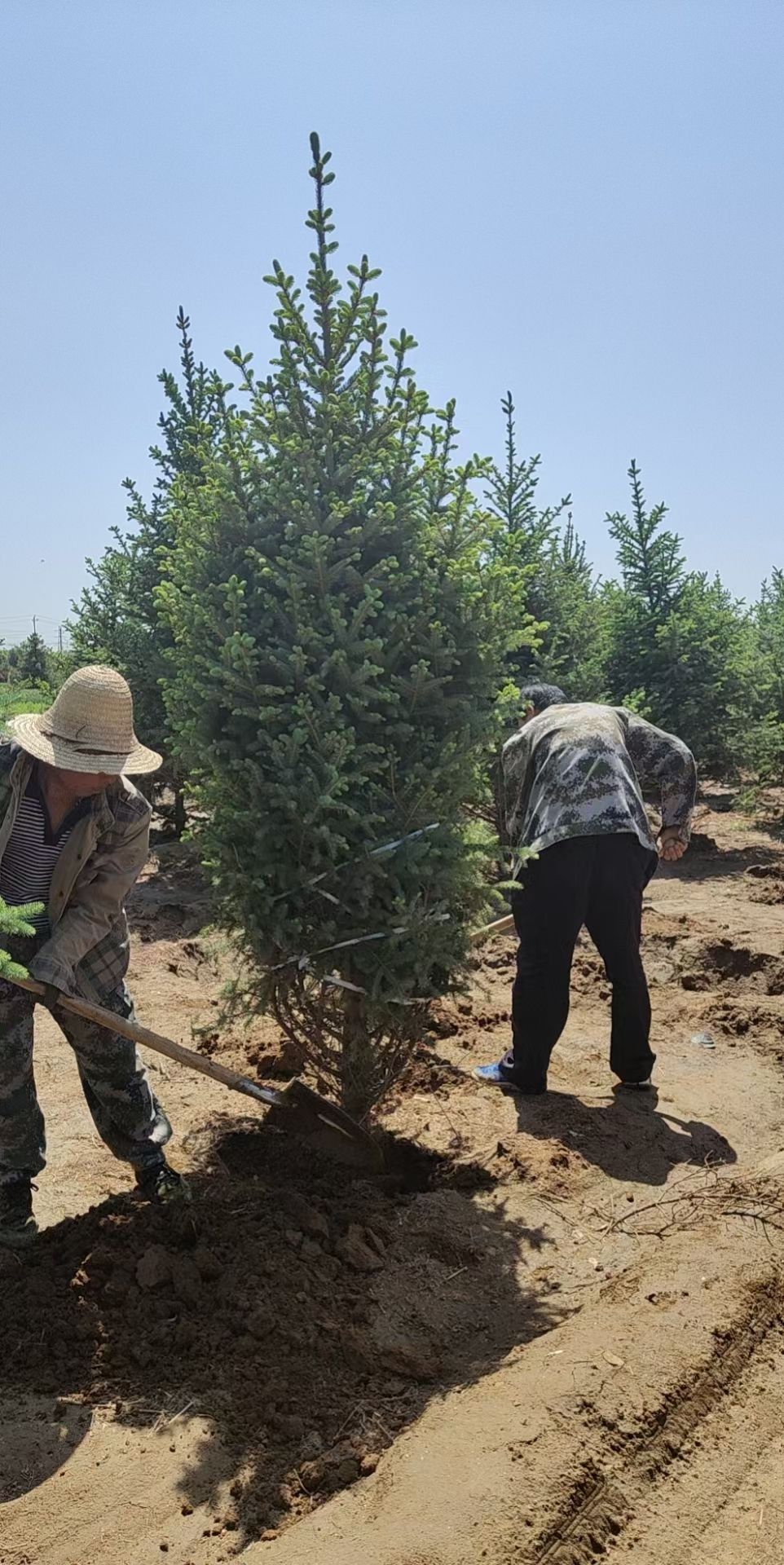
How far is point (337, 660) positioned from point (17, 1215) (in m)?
2.31

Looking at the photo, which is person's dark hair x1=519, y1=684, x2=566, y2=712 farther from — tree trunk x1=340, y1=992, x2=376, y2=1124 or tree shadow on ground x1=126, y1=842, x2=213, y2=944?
tree shadow on ground x1=126, y1=842, x2=213, y2=944

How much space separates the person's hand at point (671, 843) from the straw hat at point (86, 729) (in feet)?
9.24

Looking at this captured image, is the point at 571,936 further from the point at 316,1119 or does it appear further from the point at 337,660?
the point at 337,660

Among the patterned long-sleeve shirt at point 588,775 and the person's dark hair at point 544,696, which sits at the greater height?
the person's dark hair at point 544,696

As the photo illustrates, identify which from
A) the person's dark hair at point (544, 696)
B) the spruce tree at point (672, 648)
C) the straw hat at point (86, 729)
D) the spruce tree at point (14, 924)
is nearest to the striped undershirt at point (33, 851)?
the straw hat at point (86, 729)

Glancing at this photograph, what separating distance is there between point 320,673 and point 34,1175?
220cm

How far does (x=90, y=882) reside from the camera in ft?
12.9

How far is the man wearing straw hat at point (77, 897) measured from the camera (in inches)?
146

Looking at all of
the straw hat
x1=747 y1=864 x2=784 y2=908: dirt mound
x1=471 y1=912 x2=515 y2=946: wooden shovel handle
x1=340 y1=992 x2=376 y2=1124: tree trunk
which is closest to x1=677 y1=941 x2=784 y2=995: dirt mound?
x1=747 y1=864 x2=784 y2=908: dirt mound

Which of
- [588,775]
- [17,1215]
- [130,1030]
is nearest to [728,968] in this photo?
[588,775]

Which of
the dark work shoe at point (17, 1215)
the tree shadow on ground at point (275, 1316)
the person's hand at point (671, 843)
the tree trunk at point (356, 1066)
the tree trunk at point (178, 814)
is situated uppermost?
the person's hand at point (671, 843)

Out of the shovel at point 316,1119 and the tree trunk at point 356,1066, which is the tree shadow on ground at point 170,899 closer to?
the shovel at point 316,1119

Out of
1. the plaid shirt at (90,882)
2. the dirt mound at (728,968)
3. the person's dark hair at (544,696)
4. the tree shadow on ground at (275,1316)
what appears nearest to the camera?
the tree shadow on ground at (275,1316)

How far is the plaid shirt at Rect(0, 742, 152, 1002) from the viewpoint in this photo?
148 inches
